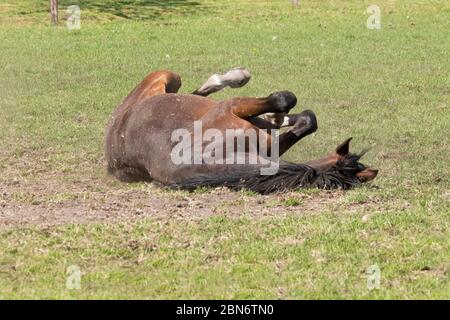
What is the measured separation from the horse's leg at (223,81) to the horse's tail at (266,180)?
260 centimetres

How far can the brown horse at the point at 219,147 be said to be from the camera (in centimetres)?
Result: 773

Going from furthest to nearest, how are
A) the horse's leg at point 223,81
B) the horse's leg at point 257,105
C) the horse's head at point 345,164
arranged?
the horse's leg at point 223,81 < the horse's leg at point 257,105 < the horse's head at point 345,164

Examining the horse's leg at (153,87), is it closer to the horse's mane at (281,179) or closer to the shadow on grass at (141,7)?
the horse's mane at (281,179)

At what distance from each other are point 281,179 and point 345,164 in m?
0.56

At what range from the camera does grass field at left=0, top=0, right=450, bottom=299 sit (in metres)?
5.60

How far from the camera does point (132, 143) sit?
8461 millimetres

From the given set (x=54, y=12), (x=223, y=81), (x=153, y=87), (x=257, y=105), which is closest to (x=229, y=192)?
(x=257, y=105)

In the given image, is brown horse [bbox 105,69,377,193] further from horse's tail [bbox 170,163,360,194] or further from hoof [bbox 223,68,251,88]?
hoof [bbox 223,68,251,88]

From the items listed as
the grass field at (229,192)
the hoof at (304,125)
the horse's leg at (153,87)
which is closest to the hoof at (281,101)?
the hoof at (304,125)

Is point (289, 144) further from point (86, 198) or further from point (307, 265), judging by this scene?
point (307, 265)

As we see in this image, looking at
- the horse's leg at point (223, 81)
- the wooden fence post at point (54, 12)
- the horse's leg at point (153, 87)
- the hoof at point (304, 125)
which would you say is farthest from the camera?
the wooden fence post at point (54, 12)

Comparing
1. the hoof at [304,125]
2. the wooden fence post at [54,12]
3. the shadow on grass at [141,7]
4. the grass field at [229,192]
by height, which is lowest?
the shadow on grass at [141,7]

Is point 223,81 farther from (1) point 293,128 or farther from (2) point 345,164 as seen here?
(2) point 345,164
